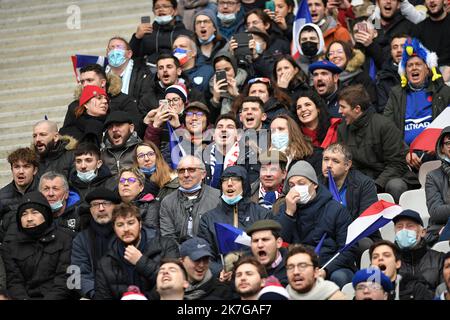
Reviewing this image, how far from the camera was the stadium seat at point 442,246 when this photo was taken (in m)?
15.1

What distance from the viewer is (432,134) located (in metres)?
16.6

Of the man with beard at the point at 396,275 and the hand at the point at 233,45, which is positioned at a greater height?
the hand at the point at 233,45

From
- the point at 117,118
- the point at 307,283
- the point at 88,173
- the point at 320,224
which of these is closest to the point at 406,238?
the point at 320,224

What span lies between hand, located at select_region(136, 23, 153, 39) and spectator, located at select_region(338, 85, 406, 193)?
3.42 m

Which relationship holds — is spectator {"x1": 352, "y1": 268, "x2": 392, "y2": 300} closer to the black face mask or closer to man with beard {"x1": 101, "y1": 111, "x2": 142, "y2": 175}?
man with beard {"x1": 101, "y1": 111, "x2": 142, "y2": 175}

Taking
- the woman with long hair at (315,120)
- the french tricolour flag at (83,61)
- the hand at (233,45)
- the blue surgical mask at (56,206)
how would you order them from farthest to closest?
the french tricolour flag at (83,61) < the hand at (233,45) < the woman with long hair at (315,120) < the blue surgical mask at (56,206)

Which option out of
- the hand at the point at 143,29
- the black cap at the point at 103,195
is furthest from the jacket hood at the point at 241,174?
the hand at the point at 143,29

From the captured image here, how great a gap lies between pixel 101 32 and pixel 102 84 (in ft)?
9.98

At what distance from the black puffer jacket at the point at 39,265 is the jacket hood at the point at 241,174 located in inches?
61.7

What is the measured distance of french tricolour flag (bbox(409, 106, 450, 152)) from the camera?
16.5 metres

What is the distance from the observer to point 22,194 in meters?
17.0

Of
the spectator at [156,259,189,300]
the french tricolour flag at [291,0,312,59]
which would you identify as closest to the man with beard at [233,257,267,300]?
the spectator at [156,259,189,300]

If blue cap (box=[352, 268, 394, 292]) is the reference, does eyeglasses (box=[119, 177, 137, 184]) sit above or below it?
above

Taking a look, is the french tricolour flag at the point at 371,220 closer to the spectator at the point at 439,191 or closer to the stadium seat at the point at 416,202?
the spectator at the point at 439,191
